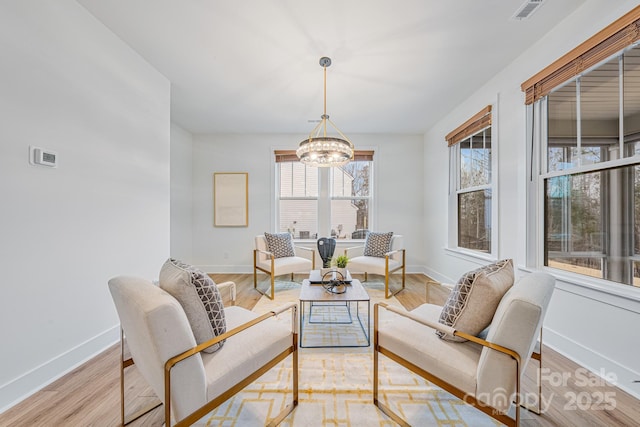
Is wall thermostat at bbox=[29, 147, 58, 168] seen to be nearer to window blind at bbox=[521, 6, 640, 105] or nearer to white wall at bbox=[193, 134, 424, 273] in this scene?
white wall at bbox=[193, 134, 424, 273]

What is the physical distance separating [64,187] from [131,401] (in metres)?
1.55

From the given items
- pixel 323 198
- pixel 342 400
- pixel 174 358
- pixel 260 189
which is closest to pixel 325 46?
pixel 174 358

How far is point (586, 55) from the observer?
1.96m

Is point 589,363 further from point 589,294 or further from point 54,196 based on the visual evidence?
point 54,196

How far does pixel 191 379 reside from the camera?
42.7 inches

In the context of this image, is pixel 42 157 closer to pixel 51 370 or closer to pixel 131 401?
pixel 51 370

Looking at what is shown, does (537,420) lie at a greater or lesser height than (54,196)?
lesser

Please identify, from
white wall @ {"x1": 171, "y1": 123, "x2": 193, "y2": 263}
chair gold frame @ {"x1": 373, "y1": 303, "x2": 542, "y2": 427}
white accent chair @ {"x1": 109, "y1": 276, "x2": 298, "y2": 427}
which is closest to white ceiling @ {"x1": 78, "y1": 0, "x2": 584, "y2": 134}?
white wall @ {"x1": 171, "y1": 123, "x2": 193, "y2": 263}

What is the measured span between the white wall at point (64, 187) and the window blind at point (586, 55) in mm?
3793

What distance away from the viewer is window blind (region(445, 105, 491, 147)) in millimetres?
3121

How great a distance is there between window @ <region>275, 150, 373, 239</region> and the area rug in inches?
124

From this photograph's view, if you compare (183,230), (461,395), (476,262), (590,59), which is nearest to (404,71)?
(590,59)

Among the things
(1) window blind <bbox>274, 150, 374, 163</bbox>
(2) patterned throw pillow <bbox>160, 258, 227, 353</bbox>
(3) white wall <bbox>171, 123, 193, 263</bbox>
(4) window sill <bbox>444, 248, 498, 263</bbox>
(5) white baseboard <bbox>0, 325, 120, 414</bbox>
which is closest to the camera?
(2) patterned throw pillow <bbox>160, 258, 227, 353</bbox>

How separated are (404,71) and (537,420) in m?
3.02
